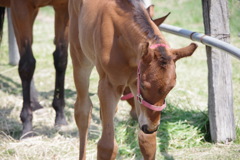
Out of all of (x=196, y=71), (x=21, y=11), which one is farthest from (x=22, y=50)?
(x=196, y=71)

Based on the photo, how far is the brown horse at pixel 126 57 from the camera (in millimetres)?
3008

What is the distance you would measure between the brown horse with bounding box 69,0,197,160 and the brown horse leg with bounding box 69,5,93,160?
0.13 ft

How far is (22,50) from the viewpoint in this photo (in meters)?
5.20

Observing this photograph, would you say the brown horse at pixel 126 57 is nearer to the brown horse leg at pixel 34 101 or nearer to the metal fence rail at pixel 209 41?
the metal fence rail at pixel 209 41

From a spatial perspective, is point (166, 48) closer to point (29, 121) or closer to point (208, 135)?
point (208, 135)

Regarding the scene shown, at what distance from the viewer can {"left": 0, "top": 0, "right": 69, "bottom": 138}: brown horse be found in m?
5.07

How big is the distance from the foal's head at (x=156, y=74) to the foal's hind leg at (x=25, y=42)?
7.87 feet

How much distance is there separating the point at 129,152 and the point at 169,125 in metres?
0.65

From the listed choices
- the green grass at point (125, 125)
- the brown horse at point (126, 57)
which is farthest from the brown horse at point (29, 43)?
the brown horse at point (126, 57)

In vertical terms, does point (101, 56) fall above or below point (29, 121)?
above

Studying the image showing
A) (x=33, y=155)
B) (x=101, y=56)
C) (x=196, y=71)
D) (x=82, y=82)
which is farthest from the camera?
(x=196, y=71)

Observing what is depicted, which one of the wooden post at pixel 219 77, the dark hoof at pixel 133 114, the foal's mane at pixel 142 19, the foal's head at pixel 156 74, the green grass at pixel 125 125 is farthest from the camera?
the dark hoof at pixel 133 114

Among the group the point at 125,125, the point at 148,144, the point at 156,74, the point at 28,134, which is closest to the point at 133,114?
the point at 125,125

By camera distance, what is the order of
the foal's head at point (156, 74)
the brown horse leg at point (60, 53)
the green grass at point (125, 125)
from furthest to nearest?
the brown horse leg at point (60, 53), the green grass at point (125, 125), the foal's head at point (156, 74)
